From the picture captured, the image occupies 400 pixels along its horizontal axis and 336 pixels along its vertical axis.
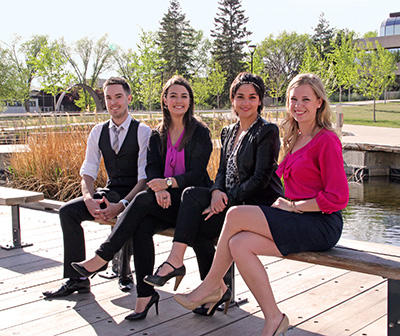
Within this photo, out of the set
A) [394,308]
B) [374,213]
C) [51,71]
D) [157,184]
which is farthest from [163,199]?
[51,71]

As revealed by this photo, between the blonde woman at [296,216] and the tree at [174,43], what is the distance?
42990 millimetres

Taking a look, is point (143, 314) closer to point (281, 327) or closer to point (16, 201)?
point (281, 327)

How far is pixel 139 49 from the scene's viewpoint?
1120 inches

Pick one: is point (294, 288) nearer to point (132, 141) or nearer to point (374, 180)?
point (132, 141)

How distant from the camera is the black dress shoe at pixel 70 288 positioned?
9.74 feet

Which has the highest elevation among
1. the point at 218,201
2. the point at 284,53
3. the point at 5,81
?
the point at 284,53

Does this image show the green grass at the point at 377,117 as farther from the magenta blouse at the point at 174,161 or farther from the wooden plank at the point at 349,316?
the magenta blouse at the point at 174,161

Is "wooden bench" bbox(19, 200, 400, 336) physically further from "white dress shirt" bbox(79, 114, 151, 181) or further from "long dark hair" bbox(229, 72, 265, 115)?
"white dress shirt" bbox(79, 114, 151, 181)

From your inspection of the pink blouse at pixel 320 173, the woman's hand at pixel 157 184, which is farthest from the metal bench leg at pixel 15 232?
the pink blouse at pixel 320 173

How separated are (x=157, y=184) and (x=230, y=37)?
137 ft

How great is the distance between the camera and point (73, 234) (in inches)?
118

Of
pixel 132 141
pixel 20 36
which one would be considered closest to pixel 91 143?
pixel 132 141

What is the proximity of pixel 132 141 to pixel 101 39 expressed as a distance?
4960 cm

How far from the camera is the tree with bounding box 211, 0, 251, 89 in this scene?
139 ft
